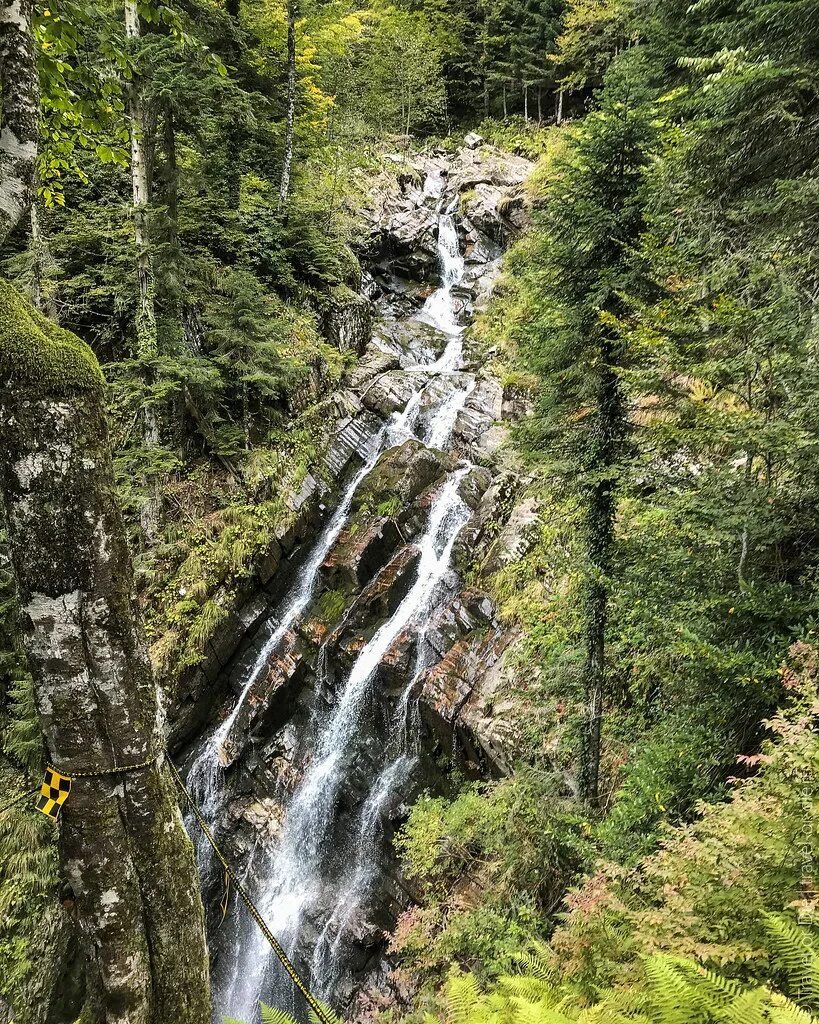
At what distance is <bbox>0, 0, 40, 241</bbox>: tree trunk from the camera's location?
2.64m

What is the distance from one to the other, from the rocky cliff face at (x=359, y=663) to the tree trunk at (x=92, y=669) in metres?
6.11

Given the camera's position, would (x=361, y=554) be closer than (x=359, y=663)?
No

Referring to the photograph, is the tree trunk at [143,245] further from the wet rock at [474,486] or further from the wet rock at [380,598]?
the wet rock at [474,486]

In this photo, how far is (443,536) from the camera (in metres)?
12.2

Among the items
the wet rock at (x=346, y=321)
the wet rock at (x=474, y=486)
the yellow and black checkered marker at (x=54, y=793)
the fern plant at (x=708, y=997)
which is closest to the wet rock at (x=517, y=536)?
the wet rock at (x=474, y=486)

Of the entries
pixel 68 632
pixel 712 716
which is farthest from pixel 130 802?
pixel 712 716

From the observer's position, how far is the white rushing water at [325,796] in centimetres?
905

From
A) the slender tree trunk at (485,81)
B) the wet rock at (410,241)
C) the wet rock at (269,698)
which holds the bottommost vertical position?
the wet rock at (269,698)

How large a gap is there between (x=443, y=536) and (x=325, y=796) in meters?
5.93

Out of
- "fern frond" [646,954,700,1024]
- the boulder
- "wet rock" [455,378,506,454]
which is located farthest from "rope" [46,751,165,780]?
the boulder

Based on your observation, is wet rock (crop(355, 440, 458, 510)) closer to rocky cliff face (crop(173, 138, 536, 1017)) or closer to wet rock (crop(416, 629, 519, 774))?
rocky cliff face (crop(173, 138, 536, 1017))

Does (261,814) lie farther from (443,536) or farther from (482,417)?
(482,417)

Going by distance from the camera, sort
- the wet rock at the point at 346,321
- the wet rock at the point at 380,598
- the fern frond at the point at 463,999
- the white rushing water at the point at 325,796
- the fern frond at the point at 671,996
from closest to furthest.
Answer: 1. the fern frond at the point at 671,996
2. the fern frond at the point at 463,999
3. the white rushing water at the point at 325,796
4. the wet rock at the point at 380,598
5. the wet rock at the point at 346,321

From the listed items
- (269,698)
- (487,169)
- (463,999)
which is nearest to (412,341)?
(269,698)
